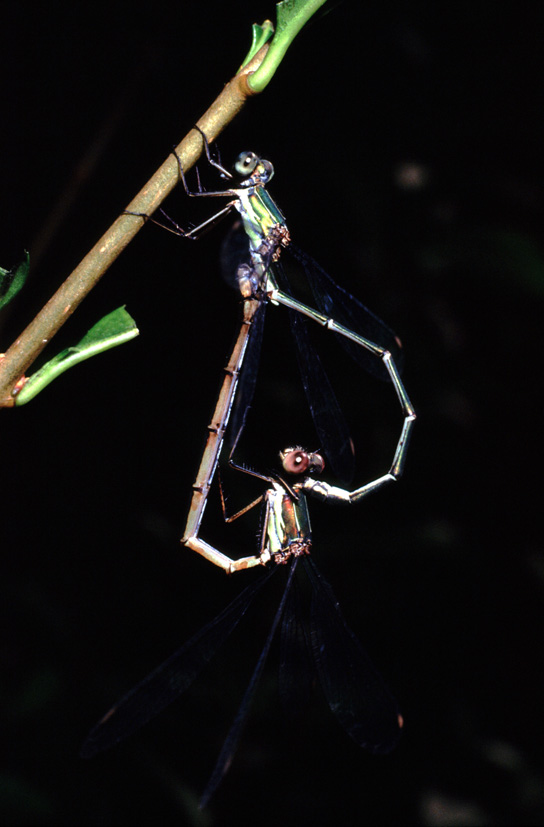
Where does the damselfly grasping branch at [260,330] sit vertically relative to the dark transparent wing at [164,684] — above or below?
above

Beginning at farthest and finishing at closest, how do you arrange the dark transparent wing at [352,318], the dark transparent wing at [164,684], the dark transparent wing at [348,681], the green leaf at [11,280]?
the dark transparent wing at [352,318]
the dark transparent wing at [348,681]
the dark transparent wing at [164,684]
the green leaf at [11,280]

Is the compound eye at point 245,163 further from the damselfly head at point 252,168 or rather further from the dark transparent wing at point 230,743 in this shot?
the dark transparent wing at point 230,743

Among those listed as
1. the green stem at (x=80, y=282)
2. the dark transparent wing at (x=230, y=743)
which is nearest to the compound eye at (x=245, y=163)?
the green stem at (x=80, y=282)

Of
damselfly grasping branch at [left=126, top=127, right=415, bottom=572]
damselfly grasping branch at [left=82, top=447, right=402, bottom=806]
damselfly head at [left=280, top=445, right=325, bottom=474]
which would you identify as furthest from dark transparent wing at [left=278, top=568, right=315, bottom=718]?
damselfly head at [left=280, top=445, right=325, bottom=474]

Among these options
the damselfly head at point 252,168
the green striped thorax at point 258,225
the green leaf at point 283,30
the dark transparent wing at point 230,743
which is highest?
the green leaf at point 283,30

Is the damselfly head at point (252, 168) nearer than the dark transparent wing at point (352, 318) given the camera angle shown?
Yes

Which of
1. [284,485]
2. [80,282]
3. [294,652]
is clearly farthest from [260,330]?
[294,652]

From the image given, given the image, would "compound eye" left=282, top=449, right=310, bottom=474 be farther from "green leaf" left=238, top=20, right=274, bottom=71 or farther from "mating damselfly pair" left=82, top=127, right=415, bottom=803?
"green leaf" left=238, top=20, right=274, bottom=71

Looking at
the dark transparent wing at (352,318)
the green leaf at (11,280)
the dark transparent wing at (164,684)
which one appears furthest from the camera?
the dark transparent wing at (352,318)
